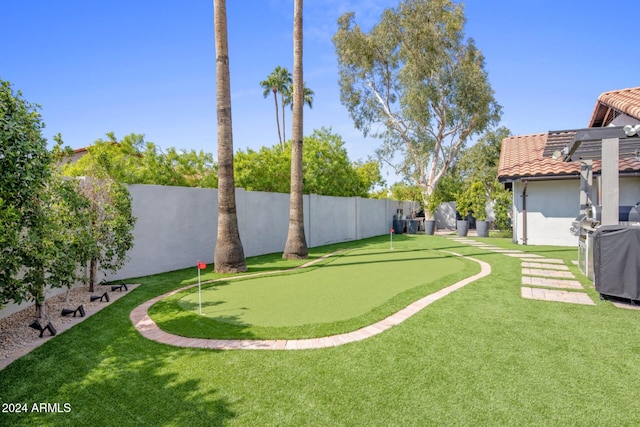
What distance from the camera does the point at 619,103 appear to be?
754 cm

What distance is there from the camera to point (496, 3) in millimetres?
11305

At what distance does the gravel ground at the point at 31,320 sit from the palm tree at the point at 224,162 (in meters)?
2.78

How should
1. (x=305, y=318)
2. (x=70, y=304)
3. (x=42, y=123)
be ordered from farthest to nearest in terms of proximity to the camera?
1. (x=70, y=304)
2. (x=305, y=318)
3. (x=42, y=123)

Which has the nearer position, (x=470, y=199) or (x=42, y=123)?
(x=42, y=123)

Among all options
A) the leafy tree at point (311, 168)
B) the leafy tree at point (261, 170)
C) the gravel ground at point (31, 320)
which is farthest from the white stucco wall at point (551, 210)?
the gravel ground at point (31, 320)

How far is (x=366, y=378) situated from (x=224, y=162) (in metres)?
7.10

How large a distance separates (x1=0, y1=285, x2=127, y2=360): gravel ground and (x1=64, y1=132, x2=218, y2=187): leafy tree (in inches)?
292

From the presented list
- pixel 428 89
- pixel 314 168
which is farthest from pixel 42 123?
pixel 428 89

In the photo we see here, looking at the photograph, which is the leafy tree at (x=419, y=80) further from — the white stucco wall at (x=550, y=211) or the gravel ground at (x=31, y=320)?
the gravel ground at (x=31, y=320)

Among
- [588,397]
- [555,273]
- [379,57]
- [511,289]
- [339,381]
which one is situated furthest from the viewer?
[379,57]

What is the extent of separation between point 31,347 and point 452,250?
1270cm

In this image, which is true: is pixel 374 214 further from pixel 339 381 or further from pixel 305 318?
pixel 339 381

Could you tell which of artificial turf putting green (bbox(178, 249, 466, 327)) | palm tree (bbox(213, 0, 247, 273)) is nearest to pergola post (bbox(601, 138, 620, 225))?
artificial turf putting green (bbox(178, 249, 466, 327))

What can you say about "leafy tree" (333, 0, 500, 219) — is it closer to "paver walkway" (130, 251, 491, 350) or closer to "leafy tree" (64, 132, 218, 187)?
"leafy tree" (64, 132, 218, 187)
